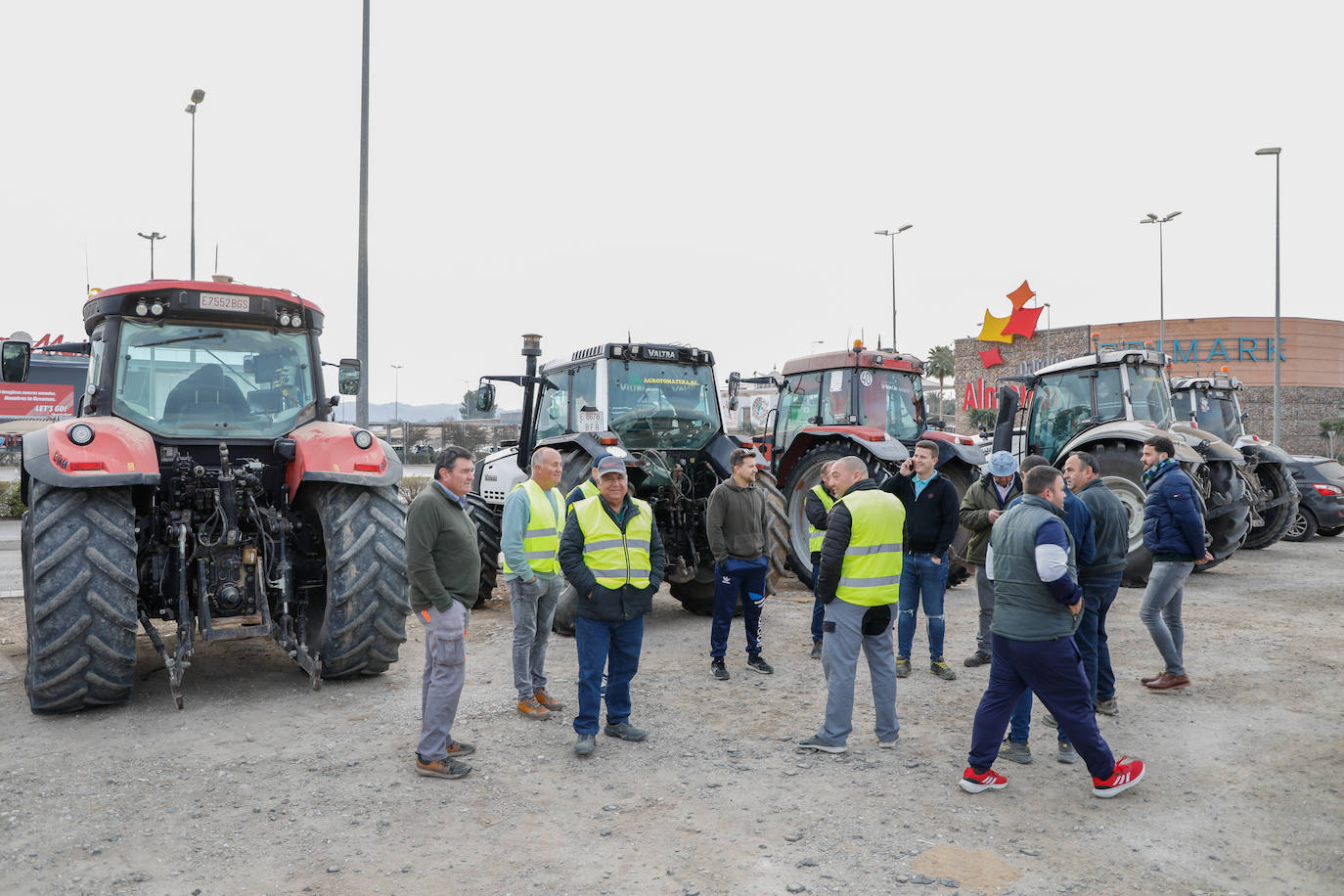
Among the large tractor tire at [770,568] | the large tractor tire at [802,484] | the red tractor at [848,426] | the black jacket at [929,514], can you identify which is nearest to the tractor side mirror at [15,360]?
the large tractor tire at [770,568]

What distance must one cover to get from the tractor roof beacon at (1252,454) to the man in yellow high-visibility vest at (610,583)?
10053mm

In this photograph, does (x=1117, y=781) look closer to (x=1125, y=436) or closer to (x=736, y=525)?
(x=736, y=525)

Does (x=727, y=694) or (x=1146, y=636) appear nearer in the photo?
(x=727, y=694)

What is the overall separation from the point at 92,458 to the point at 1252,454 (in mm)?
14107

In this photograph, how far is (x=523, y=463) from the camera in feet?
31.9

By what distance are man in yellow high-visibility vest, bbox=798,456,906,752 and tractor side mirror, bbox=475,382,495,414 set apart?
4.81 m

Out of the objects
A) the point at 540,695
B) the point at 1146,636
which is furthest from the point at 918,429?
the point at 540,695

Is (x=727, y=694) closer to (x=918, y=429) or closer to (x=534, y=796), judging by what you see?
(x=534, y=796)

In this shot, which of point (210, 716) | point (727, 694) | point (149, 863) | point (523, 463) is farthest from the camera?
point (523, 463)

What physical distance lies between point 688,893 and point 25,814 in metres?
3.03

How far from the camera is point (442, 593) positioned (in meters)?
4.73

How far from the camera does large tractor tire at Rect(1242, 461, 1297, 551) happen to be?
1333 centimetres

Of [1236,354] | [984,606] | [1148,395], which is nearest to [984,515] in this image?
[984,606]

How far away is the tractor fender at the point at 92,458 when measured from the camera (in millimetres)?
5379
